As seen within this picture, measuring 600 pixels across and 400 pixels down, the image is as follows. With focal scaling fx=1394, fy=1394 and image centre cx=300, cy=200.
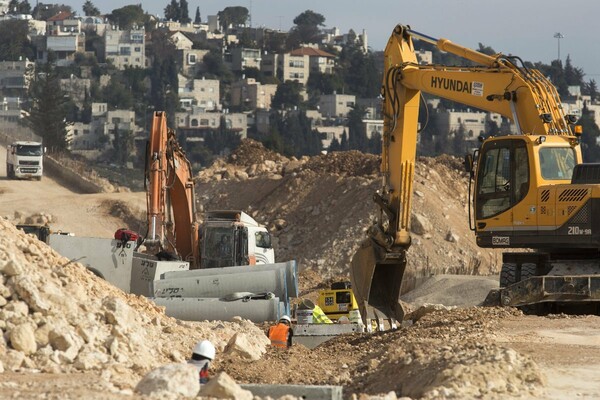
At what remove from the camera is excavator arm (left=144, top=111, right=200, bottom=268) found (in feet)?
92.4

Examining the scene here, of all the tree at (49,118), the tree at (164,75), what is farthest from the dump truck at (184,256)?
the tree at (164,75)

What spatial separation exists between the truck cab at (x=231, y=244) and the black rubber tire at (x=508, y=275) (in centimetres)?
846

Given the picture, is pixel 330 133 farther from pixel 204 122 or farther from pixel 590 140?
pixel 590 140

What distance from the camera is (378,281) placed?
70.4 feet

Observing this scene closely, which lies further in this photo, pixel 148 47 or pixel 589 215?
pixel 148 47

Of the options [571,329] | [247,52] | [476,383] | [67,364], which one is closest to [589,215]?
[571,329]

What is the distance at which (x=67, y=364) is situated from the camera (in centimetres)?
1491

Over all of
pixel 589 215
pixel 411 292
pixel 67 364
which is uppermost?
pixel 589 215

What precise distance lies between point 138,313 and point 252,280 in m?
6.70

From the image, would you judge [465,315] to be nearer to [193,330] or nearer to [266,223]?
A: [193,330]

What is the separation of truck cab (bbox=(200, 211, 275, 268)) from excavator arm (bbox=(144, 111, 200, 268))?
0.27 meters

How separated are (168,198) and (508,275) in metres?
9.60

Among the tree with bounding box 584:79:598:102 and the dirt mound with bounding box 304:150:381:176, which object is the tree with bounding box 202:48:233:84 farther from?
the dirt mound with bounding box 304:150:381:176

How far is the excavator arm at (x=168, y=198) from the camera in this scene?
1109 inches
